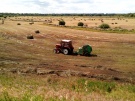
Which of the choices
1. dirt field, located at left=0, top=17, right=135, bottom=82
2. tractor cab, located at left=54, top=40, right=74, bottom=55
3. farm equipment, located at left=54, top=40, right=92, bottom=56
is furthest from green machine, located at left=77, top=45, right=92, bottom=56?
tractor cab, located at left=54, top=40, right=74, bottom=55

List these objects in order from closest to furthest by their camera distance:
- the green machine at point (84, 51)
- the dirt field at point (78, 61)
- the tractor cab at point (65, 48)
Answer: the dirt field at point (78, 61), the green machine at point (84, 51), the tractor cab at point (65, 48)

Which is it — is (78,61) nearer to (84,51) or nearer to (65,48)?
(84,51)

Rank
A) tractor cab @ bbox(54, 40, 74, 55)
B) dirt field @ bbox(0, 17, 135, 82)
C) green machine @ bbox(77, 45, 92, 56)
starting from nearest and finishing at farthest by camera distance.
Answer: dirt field @ bbox(0, 17, 135, 82) → green machine @ bbox(77, 45, 92, 56) → tractor cab @ bbox(54, 40, 74, 55)

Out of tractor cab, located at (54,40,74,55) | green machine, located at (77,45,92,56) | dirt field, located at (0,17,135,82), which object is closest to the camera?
dirt field, located at (0,17,135,82)

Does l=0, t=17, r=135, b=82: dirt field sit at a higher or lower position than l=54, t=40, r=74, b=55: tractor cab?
lower

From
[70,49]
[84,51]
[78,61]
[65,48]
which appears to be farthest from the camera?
[65,48]

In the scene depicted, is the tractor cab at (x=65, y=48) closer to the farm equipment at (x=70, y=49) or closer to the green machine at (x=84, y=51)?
the farm equipment at (x=70, y=49)

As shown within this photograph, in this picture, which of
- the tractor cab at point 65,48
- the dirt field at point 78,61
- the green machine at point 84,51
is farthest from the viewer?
the tractor cab at point 65,48

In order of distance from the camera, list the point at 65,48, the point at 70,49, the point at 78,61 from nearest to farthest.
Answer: the point at 78,61, the point at 70,49, the point at 65,48

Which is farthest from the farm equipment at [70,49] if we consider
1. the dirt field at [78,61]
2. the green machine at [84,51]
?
the dirt field at [78,61]

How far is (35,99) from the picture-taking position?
698 centimetres

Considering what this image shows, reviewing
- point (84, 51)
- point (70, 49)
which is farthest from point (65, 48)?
point (84, 51)

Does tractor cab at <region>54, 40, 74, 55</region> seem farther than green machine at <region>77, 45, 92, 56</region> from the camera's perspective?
Yes

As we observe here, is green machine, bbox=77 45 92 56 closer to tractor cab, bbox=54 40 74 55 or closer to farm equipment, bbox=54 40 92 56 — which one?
farm equipment, bbox=54 40 92 56
